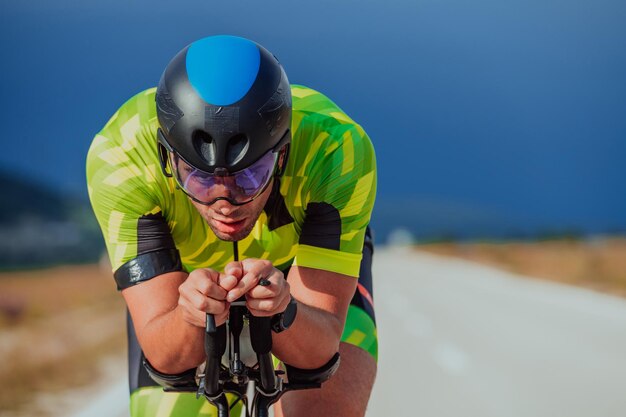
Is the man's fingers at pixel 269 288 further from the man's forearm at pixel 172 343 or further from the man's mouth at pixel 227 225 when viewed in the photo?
the man's mouth at pixel 227 225

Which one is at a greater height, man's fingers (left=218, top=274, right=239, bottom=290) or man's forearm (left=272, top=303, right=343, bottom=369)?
man's fingers (left=218, top=274, right=239, bottom=290)

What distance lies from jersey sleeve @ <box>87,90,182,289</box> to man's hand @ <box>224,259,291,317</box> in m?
0.73

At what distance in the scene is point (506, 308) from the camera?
14.8 meters

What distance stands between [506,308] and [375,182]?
11.9 meters

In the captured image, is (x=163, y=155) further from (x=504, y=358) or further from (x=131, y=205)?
(x=504, y=358)

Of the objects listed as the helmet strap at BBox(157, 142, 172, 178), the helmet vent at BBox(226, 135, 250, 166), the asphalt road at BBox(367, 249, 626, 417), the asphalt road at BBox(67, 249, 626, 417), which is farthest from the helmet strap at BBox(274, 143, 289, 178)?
the asphalt road at BBox(367, 249, 626, 417)

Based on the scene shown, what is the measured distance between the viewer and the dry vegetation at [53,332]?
7980mm

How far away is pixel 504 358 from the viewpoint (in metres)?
9.34

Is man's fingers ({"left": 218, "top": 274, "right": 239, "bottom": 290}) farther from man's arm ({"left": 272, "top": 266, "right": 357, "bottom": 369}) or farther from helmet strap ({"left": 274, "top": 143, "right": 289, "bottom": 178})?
helmet strap ({"left": 274, "top": 143, "right": 289, "bottom": 178})

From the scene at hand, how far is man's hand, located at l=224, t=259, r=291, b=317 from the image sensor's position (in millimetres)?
2379

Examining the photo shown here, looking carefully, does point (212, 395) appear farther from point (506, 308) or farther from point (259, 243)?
point (506, 308)

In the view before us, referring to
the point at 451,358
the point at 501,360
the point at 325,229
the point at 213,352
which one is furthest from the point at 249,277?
the point at 451,358

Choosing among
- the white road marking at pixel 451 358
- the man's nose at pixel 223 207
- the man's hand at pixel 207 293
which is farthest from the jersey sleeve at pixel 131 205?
the white road marking at pixel 451 358

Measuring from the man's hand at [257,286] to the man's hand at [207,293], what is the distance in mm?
17
